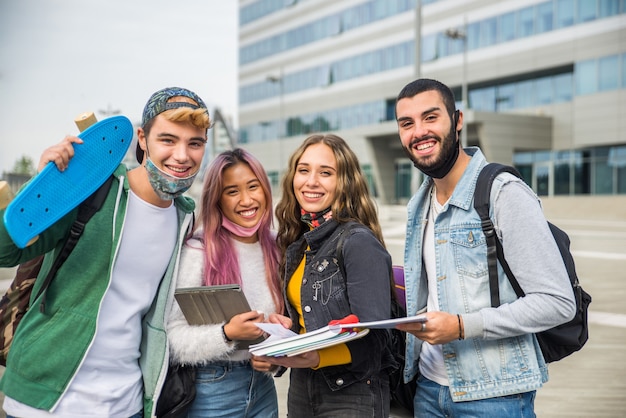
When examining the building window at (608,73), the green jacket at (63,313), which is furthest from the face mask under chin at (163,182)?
the building window at (608,73)

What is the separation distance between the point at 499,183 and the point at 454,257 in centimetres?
35

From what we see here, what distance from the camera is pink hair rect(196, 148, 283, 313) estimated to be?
8.79ft

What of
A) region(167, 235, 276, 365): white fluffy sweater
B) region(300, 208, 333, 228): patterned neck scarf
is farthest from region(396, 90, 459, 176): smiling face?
region(167, 235, 276, 365): white fluffy sweater

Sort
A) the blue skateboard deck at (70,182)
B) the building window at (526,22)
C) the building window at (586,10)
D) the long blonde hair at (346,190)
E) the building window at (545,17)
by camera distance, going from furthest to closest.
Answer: the building window at (526,22) < the building window at (545,17) < the building window at (586,10) < the long blonde hair at (346,190) < the blue skateboard deck at (70,182)

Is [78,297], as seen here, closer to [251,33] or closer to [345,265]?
[345,265]

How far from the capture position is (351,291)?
240 centimetres

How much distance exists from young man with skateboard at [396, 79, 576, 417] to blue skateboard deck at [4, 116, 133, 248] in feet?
3.85

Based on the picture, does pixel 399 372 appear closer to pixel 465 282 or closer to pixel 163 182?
pixel 465 282

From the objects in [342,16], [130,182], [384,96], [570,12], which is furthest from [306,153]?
[342,16]

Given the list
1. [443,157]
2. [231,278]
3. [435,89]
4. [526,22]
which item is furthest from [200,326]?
[526,22]

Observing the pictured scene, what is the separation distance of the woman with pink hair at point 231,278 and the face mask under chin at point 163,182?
0.34 m

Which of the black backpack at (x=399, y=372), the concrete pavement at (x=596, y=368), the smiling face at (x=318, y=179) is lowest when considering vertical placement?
the concrete pavement at (x=596, y=368)

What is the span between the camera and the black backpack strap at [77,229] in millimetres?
2215

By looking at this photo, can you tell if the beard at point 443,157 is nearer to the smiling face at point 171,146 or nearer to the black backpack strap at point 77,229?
the smiling face at point 171,146
